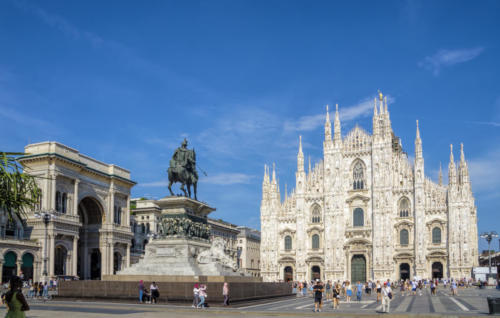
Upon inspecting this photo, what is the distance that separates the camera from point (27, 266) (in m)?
53.0

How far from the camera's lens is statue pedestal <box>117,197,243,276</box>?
2684 cm

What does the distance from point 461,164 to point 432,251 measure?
11327 mm

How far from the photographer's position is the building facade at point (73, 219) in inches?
2103

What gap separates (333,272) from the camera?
73.0 meters

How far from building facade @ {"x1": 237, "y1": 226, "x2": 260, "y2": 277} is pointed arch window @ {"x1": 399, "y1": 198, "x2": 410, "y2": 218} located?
4311cm

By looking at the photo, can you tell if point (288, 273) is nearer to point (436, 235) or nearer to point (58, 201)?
point (436, 235)

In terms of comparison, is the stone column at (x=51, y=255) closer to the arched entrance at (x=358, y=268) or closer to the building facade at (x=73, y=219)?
the building facade at (x=73, y=219)

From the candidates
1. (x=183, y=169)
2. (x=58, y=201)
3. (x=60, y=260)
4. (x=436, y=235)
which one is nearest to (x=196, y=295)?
(x=183, y=169)

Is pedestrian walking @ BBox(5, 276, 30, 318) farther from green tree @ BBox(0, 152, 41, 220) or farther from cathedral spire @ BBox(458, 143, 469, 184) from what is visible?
cathedral spire @ BBox(458, 143, 469, 184)

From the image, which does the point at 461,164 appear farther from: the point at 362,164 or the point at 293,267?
the point at 293,267

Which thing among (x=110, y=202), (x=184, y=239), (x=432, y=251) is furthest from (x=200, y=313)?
(x=432, y=251)

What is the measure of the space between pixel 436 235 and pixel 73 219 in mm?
42835

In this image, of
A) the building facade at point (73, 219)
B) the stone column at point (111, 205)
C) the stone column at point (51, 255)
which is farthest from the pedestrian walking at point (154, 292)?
the stone column at point (111, 205)

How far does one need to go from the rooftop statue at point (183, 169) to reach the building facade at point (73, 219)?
27.0m
